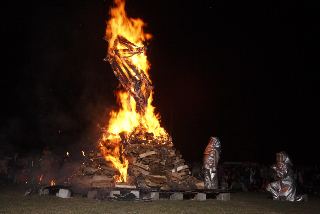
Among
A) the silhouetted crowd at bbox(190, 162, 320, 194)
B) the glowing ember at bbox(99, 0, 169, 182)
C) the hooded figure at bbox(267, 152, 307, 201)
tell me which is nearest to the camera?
the hooded figure at bbox(267, 152, 307, 201)

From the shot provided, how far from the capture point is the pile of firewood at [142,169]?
11.3 meters

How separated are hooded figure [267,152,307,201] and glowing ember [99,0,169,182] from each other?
205 inches

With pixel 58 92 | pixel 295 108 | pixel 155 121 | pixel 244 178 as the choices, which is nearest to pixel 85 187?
pixel 155 121

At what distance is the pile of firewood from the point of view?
11258 millimetres

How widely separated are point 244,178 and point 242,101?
18277 mm

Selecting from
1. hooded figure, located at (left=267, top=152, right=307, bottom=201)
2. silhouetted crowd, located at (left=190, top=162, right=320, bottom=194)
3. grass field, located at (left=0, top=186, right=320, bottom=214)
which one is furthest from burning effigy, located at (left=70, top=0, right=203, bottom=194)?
silhouetted crowd, located at (left=190, top=162, right=320, bottom=194)

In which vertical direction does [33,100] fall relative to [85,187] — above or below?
above

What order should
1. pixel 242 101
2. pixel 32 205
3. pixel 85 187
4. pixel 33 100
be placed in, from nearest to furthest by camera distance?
1. pixel 32 205
2. pixel 85 187
3. pixel 33 100
4. pixel 242 101

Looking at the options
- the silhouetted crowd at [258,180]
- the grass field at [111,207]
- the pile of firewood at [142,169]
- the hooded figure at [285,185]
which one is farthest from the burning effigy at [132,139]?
the silhouetted crowd at [258,180]

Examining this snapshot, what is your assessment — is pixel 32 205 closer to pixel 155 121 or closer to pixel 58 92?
pixel 155 121

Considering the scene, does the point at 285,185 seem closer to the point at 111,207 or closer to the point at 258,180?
the point at 258,180

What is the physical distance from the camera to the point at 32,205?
8641 mm

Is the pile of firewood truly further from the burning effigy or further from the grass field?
the grass field

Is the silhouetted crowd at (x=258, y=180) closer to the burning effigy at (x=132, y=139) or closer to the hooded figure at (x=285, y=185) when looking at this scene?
the hooded figure at (x=285, y=185)
